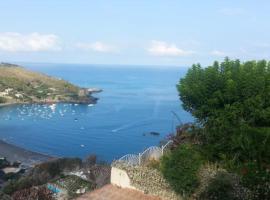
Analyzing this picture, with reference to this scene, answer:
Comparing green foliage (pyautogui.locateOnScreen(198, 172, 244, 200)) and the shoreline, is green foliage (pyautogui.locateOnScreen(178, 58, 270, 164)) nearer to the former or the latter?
green foliage (pyautogui.locateOnScreen(198, 172, 244, 200))

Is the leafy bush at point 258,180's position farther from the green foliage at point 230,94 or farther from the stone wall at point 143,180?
the stone wall at point 143,180

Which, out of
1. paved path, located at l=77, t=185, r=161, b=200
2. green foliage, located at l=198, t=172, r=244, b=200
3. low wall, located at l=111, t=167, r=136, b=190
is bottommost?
paved path, located at l=77, t=185, r=161, b=200

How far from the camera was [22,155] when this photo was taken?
45438 millimetres

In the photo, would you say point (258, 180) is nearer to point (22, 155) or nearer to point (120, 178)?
point (120, 178)

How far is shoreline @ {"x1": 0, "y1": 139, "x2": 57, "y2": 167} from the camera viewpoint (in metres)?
42.1

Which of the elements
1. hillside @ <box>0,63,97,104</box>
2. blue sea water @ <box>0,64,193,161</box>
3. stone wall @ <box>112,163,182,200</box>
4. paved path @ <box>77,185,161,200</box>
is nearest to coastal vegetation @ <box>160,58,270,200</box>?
stone wall @ <box>112,163,182,200</box>

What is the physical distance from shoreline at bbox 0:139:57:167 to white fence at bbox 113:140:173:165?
28.5 m

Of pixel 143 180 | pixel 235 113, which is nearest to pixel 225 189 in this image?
pixel 235 113

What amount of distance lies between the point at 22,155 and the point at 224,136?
120 ft

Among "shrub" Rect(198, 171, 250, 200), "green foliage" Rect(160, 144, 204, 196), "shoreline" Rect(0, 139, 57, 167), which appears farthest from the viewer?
"shoreline" Rect(0, 139, 57, 167)

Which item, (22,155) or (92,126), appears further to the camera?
(92,126)

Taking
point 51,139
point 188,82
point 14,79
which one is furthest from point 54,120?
point 188,82

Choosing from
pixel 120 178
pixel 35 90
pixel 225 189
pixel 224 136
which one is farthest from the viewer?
pixel 35 90

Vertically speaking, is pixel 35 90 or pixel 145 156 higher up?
pixel 145 156
